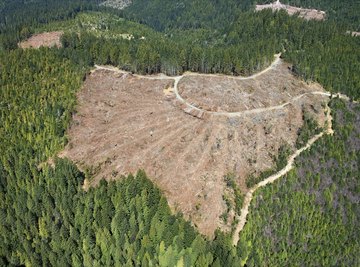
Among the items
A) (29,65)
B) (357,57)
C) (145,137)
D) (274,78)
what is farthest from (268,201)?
(29,65)

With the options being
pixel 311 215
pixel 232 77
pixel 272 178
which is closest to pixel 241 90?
pixel 232 77

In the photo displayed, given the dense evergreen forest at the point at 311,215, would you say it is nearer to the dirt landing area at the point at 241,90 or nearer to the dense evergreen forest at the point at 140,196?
the dense evergreen forest at the point at 140,196

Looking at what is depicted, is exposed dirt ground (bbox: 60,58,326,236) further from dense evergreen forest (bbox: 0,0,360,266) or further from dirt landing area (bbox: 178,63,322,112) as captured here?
dense evergreen forest (bbox: 0,0,360,266)

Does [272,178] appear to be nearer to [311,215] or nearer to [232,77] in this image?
[311,215]

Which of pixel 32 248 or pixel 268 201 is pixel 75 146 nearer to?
pixel 32 248

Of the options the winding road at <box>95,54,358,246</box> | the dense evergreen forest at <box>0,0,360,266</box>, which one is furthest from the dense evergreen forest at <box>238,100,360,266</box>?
the winding road at <box>95,54,358,246</box>

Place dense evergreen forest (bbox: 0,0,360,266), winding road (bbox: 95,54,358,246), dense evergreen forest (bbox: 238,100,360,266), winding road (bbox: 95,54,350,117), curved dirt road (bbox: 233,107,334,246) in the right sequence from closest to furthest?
dense evergreen forest (bbox: 0,0,360,266)
dense evergreen forest (bbox: 238,100,360,266)
curved dirt road (bbox: 233,107,334,246)
winding road (bbox: 95,54,358,246)
winding road (bbox: 95,54,350,117)

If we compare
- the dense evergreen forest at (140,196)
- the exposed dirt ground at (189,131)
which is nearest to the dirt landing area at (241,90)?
the exposed dirt ground at (189,131)
